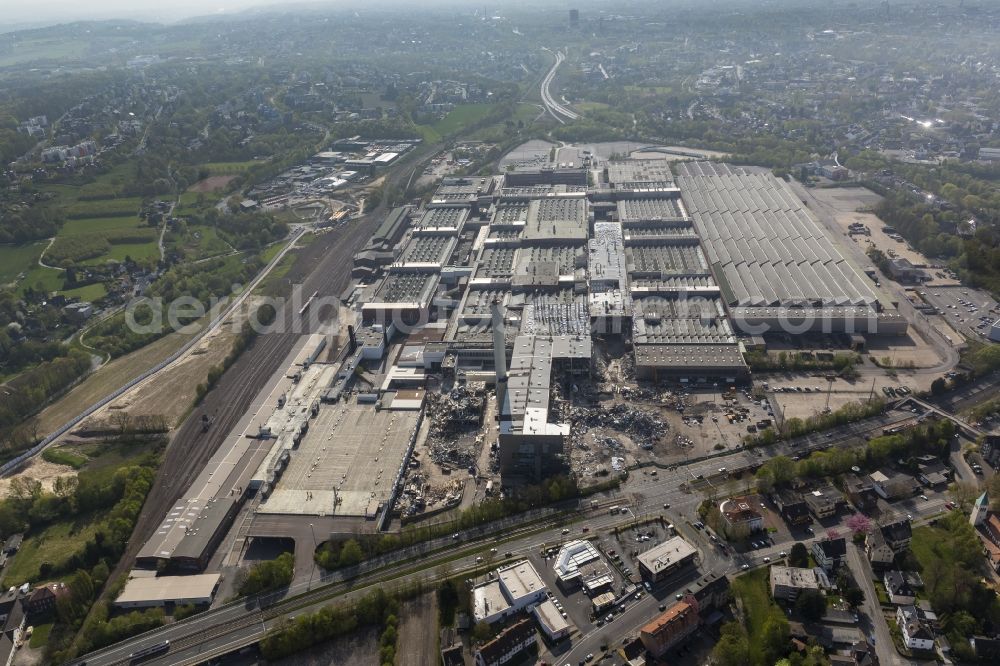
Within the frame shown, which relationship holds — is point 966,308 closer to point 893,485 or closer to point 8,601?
point 893,485

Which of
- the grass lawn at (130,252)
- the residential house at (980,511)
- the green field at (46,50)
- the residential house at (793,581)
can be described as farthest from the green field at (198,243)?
the green field at (46,50)

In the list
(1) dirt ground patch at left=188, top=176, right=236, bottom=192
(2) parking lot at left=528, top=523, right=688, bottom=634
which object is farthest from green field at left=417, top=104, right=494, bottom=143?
(2) parking lot at left=528, top=523, right=688, bottom=634

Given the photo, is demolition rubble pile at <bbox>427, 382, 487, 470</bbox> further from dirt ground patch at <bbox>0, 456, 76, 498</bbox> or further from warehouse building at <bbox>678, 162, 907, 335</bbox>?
dirt ground patch at <bbox>0, 456, 76, 498</bbox>

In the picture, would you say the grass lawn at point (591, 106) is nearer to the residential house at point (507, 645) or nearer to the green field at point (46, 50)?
the residential house at point (507, 645)

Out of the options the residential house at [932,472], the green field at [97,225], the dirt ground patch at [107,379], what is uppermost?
the green field at [97,225]

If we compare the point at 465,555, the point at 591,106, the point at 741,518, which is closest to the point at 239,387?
the point at 465,555

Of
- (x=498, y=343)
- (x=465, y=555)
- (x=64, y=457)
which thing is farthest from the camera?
(x=64, y=457)
